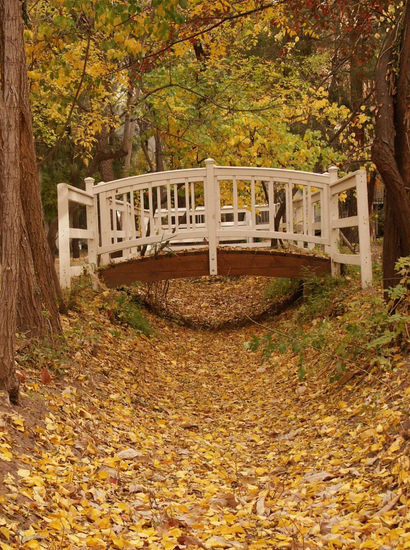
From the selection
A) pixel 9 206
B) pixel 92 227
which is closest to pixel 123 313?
pixel 92 227

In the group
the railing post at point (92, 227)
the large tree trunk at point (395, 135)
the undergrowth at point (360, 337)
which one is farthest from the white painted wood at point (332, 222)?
the large tree trunk at point (395, 135)

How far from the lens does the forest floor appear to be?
350 centimetres

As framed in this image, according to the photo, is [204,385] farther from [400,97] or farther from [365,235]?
[400,97]

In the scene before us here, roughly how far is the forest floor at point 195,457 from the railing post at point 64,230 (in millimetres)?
→ 1623

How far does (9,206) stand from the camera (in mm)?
4570

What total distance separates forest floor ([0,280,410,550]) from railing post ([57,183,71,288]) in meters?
1.62

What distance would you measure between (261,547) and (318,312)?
19.8 feet

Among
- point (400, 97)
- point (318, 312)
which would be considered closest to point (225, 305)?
point (318, 312)

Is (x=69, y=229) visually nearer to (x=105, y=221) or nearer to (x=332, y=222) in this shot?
(x=105, y=221)

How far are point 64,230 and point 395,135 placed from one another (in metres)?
4.63

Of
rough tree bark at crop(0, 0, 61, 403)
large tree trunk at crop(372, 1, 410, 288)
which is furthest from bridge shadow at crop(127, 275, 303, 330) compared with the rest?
large tree trunk at crop(372, 1, 410, 288)

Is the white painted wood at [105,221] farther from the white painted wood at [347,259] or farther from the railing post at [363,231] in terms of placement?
the railing post at [363,231]

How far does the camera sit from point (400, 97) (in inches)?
249

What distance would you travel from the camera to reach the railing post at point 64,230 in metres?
9.14
